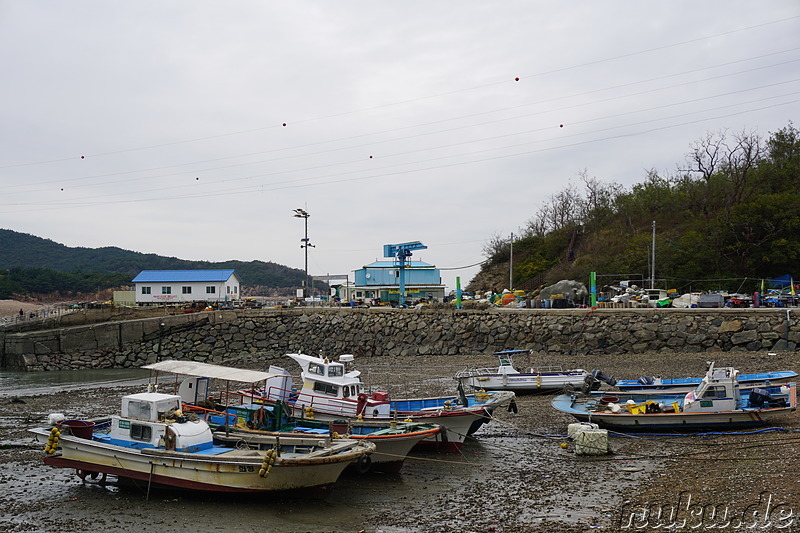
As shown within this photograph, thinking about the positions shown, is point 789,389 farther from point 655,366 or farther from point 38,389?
point 38,389

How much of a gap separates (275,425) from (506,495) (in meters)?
7.25

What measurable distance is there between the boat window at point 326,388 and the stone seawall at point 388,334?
1001 inches

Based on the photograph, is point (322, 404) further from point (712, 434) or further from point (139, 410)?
point (712, 434)

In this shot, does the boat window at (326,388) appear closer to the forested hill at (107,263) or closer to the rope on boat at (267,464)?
the rope on boat at (267,464)

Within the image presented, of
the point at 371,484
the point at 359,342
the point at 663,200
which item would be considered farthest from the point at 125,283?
the point at 371,484

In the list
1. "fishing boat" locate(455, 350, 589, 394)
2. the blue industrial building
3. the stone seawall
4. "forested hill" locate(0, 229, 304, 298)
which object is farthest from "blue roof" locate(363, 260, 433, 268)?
"forested hill" locate(0, 229, 304, 298)

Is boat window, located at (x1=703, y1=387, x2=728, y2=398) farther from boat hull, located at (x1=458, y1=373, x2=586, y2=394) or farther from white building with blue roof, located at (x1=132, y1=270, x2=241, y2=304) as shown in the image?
white building with blue roof, located at (x1=132, y1=270, x2=241, y2=304)

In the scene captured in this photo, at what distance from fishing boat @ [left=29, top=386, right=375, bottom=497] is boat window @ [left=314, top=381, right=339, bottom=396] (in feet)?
14.9

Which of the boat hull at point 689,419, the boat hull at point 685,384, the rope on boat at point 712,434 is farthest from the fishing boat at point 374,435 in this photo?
the boat hull at point 685,384

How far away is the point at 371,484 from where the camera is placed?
18.2m

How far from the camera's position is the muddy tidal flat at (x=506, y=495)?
13992 millimetres

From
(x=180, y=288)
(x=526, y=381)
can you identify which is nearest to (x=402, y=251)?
(x=180, y=288)

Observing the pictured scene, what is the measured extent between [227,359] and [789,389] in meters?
39.3

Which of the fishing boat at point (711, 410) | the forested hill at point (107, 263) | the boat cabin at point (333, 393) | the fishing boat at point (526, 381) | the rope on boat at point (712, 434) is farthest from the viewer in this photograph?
the forested hill at point (107, 263)
